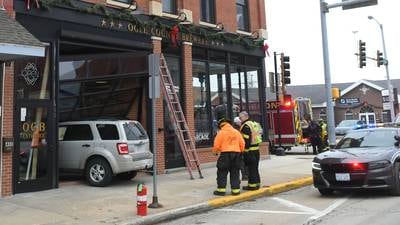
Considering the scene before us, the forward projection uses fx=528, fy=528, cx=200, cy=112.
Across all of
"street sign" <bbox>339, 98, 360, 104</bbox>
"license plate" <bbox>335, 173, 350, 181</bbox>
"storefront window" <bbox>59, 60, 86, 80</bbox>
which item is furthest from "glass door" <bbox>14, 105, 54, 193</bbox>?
"street sign" <bbox>339, 98, 360, 104</bbox>

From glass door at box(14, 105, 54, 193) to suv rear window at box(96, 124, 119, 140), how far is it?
1.31 metres

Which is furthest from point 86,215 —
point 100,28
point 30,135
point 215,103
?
point 215,103

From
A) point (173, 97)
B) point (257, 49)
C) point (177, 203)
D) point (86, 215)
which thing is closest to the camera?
point (86, 215)

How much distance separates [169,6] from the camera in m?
17.7

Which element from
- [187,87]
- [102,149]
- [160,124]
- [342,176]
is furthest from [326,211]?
[187,87]

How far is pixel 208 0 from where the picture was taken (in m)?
19.4

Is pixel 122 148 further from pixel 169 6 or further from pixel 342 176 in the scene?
pixel 169 6

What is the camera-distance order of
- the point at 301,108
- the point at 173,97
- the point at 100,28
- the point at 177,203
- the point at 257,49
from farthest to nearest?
the point at 301,108
the point at 257,49
the point at 173,97
the point at 100,28
the point at 177,203

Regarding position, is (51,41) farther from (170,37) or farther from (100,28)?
(170,37)

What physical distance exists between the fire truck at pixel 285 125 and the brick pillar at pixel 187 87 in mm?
7970

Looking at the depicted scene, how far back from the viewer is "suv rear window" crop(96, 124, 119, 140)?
13.5 metres

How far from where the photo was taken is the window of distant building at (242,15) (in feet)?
68.5

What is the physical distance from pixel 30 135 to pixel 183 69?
6372 millimetres

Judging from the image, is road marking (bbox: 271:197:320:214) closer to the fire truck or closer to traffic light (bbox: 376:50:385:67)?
the fire truck
